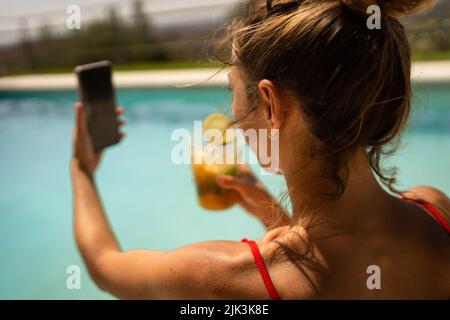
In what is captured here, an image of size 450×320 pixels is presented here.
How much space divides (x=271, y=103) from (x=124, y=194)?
174 inches

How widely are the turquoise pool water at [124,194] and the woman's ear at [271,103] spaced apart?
62.4 inches

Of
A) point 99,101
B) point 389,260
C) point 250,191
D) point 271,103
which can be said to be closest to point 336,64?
point 271,103

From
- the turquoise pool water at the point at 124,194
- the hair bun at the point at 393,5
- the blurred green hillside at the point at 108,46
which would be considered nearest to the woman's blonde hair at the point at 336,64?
the hair bun at the point at 393,5

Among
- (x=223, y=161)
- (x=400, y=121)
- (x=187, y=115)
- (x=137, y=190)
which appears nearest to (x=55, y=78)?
(x=187, y=115)

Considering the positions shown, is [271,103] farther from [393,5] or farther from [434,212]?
[434,212]

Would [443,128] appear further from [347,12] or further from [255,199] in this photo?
[347,12]

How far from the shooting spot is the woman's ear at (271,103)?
0.96 m

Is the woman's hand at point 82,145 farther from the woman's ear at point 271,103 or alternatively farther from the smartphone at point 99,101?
the woman's ear at point 271,103

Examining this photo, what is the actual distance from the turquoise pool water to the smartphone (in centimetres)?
103

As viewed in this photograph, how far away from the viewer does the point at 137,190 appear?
17.3 ft

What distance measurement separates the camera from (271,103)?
99cm

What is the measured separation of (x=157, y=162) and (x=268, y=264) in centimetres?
536

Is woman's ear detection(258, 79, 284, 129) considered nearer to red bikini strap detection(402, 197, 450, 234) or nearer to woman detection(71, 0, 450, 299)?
woman detection(71, 0, 450, 299)

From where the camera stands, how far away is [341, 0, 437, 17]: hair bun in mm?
902
